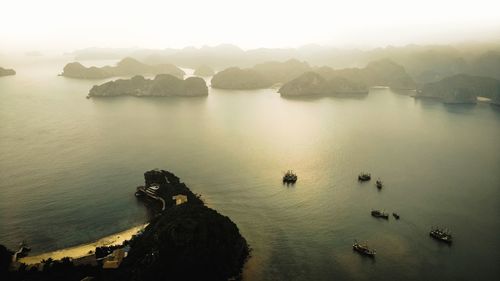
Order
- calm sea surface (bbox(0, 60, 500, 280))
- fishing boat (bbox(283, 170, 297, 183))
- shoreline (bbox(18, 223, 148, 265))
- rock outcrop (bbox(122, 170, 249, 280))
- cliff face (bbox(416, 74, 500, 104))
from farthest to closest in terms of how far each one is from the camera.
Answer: cliff face (bbox(416, 74, 500, 104))
fishing boat (bbox(283, 170, 297, 183))
calm sea surface (bbox(0, 60, 500, 280))
shoreline (bbox(18, 223, 148, 265))
rock outcrop (bbox(122, 170, 249, 280))

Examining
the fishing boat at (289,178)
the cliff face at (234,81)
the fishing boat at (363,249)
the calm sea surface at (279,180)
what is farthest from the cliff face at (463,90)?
the fishing boat at (363,249)

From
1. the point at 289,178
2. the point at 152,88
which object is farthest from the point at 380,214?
the point at 152,88

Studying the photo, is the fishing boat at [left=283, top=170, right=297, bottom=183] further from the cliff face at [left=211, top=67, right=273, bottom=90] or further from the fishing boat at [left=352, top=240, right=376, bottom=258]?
the cliff face at [left=211, top=67, right=273, bottom=90]

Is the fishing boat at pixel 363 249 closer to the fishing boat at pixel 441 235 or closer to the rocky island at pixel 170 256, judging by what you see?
the fishing boat at pixel 441 235

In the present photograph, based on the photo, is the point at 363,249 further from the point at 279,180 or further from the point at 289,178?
the point at 279,180

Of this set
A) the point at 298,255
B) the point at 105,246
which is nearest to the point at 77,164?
the point at 105,246

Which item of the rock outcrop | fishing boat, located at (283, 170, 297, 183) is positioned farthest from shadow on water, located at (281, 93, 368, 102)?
the rock outcrop
